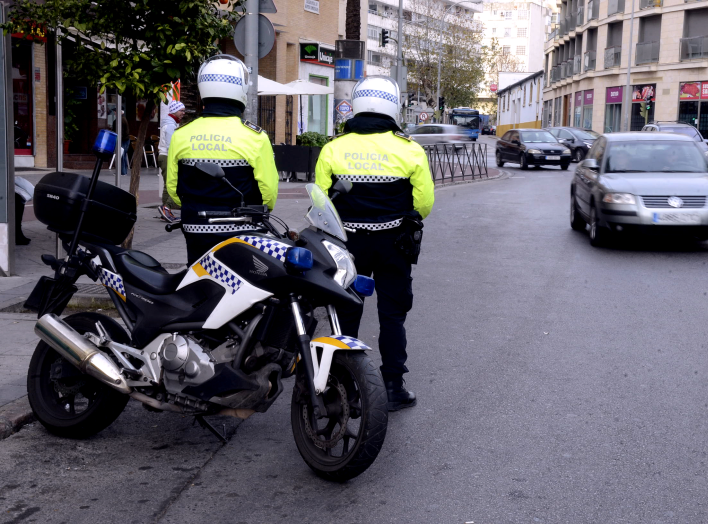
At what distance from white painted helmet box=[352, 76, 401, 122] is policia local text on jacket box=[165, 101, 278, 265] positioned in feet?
1.99

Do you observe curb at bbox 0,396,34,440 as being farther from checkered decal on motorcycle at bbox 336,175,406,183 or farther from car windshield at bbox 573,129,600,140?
car windshield at bbox 573,129,600,140

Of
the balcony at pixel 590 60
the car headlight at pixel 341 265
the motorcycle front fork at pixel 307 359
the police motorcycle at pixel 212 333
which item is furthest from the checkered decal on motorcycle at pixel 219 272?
the balcony at pixel 590 60

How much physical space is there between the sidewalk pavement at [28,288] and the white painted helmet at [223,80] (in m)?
1.17

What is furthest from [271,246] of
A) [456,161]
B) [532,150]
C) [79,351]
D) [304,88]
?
[532,150]

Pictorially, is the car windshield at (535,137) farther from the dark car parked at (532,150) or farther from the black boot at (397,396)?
the black boot at (397,396)

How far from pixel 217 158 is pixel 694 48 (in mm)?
47474

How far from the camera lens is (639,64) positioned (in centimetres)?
5128

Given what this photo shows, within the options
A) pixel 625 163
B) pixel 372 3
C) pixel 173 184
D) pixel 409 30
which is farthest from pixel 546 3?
pixel 173 184

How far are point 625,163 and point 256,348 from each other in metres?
9.77

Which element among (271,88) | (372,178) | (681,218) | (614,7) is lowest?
(681,218)

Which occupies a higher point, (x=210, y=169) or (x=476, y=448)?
(x=210, y=169)

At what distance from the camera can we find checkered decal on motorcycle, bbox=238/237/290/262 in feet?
13.4

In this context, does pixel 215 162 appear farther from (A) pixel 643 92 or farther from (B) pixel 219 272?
(A) pixel 643 92

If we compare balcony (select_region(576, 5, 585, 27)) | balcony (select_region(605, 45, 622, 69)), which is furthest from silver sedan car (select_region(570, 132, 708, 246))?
balcony (select_region(576, 5, 585, 27))
